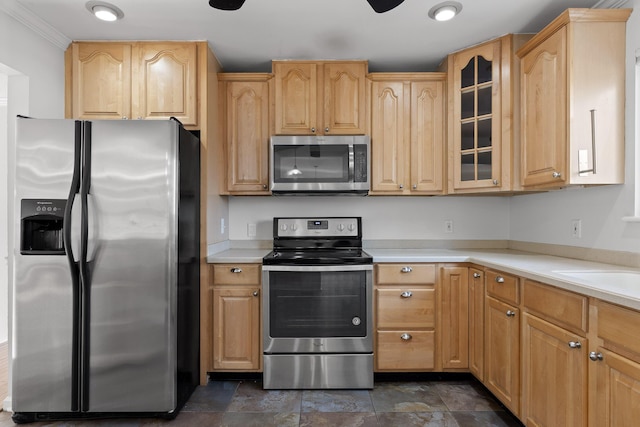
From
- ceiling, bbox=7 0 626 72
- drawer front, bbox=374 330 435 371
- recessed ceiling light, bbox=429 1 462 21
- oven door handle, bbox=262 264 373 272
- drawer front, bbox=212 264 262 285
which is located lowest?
drawer front, bbox=374 330 435 371

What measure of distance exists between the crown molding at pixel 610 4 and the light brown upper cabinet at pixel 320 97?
1.42 metres

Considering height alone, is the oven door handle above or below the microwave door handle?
below

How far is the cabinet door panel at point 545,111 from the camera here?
6.35ft

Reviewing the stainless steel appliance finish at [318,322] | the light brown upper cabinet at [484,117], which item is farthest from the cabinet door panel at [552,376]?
the light brown upper cabinet at [484,117]

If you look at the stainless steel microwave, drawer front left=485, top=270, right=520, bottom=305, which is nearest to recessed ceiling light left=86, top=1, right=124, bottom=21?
the stainless steel microwave

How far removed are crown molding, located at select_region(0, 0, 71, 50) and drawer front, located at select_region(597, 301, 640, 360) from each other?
319 centimetres

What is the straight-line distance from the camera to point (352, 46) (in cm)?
254

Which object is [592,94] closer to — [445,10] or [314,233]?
[445,10]

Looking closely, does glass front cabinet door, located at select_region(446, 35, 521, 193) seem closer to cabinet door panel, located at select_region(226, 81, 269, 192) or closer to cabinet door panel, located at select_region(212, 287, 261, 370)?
cabinet door panel, located at select_region(226, 81, 269, 192)

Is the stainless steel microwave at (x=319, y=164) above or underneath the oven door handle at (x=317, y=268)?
above

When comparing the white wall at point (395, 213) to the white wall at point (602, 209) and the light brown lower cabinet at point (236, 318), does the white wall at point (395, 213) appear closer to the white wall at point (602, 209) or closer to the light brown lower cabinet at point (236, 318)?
the white wall at point (602, 209)

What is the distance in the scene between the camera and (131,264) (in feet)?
6.45

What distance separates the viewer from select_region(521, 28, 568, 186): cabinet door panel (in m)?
1.93

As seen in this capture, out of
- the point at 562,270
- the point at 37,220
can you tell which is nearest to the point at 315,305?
the point at 562,270
